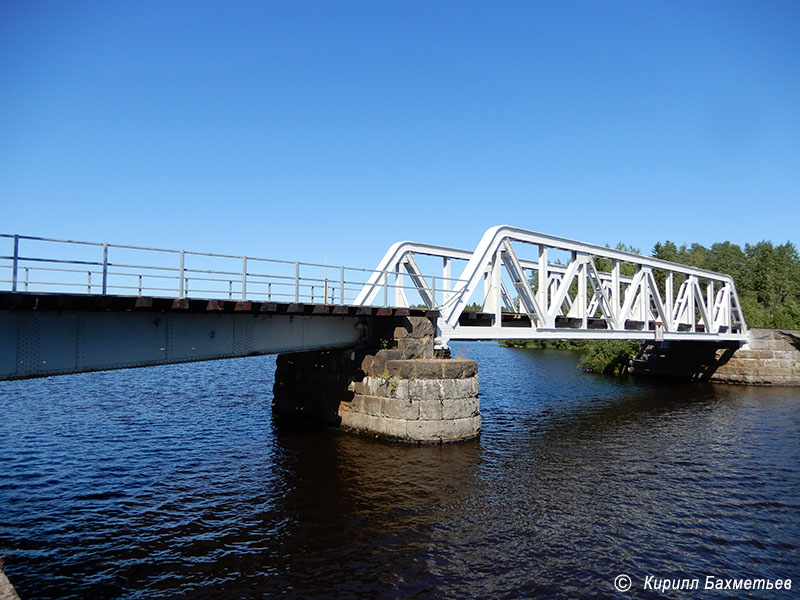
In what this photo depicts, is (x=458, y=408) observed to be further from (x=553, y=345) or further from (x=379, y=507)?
(x=553, y=345)

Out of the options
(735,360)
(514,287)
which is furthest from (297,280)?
(735,360)

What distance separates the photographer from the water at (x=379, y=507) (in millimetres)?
10672

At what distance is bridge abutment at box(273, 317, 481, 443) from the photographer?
21.0 m

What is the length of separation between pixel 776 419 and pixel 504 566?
2529 centimetres

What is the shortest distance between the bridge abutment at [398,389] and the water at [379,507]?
33.8 inches

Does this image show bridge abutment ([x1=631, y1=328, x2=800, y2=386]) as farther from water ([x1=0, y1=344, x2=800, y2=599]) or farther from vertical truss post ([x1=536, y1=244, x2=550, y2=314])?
vertical truss post ([x1=536, y1=244, x2=550, y2=314])

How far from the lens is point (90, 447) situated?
2005cm

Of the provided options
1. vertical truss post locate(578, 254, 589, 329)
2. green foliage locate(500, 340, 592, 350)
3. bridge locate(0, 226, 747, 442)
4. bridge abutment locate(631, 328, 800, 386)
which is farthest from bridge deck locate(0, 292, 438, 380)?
green foliage locate(500, 340, 592, 350)

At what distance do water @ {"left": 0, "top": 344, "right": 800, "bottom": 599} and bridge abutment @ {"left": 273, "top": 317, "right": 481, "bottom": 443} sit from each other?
86 cm

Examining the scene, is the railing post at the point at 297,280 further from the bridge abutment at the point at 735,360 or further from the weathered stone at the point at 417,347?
the bridge abutment at the point at 735,360

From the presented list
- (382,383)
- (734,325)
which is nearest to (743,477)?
(382,383)

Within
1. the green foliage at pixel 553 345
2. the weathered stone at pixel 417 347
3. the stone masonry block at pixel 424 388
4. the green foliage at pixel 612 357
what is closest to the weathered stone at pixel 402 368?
the stone masonry block at pixel 424 388

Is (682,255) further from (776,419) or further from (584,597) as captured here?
(584,597)

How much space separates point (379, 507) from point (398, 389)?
7.14 metres
